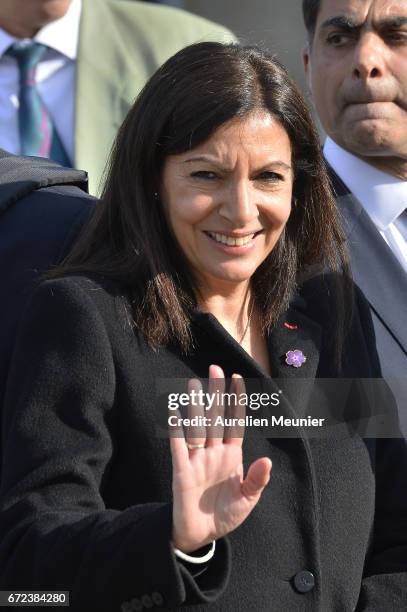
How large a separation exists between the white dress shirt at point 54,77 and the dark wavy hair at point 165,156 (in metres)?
1.41

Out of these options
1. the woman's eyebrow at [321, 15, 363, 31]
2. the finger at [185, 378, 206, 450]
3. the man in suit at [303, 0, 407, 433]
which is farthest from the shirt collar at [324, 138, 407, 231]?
the finger at [185, 378, 206, 450]

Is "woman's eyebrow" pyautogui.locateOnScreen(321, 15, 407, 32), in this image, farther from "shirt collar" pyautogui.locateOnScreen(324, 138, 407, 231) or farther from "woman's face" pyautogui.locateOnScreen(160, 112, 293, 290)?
"woman's face" pyautogui.locateOnScreen(160, 112, 293, 290)

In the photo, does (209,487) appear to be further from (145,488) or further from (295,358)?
(295,358)

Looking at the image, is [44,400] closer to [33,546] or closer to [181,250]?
[33,546]

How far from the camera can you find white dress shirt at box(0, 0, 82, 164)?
399 centimetres

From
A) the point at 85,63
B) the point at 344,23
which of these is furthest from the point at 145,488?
the point at 85,63

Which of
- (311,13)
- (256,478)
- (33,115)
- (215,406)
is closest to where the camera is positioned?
(256,478)

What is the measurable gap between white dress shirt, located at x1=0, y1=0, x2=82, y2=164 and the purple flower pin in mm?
1568

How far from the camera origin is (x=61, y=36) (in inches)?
162

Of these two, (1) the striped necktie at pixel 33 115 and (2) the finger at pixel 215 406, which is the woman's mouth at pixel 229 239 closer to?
(2) the finger at pixel 215 406

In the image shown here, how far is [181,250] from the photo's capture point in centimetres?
256

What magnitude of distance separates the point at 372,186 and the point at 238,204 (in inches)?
42.4

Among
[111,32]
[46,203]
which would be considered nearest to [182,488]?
[46,203]

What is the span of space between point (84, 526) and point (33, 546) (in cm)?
9
